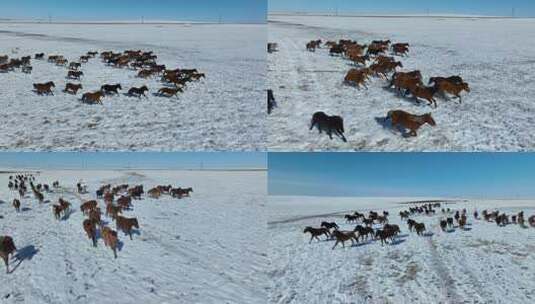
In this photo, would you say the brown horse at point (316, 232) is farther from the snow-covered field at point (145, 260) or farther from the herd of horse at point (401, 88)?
the herd of horse at point (401, 88)

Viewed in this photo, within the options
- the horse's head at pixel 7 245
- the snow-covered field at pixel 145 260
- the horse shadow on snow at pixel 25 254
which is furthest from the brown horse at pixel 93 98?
the horse's head at pixel 7 245

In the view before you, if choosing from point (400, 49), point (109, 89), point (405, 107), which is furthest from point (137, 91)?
point (400, 49)

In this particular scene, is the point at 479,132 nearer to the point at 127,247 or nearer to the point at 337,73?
the point at 337,73

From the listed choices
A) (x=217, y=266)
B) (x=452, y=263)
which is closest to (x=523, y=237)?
(x=452, y=263)

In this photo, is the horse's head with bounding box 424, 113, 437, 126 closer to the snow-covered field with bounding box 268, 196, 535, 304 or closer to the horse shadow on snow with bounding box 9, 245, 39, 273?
the snow-covered field with bounding box 268, 196, 535, 304

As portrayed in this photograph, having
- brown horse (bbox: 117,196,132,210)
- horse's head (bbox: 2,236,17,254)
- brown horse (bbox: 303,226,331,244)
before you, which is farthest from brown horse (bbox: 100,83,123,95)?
brown horse (bbox: 303,226,331,244)

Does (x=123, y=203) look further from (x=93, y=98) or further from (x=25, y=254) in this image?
(x=25, y=254)
